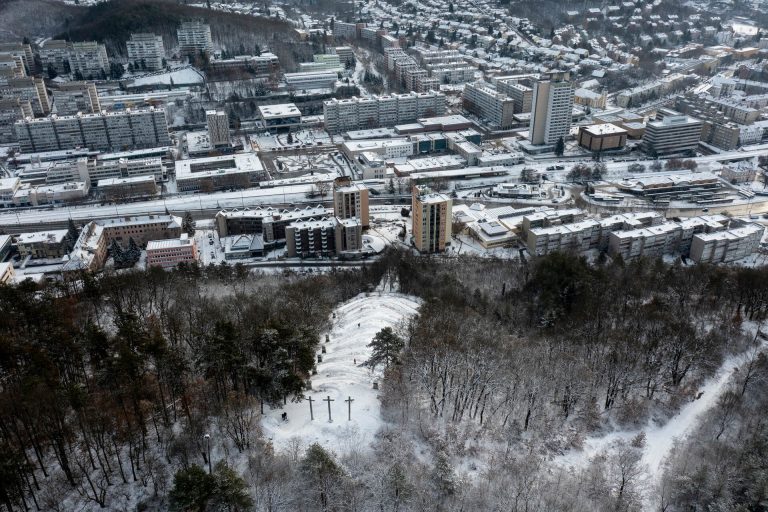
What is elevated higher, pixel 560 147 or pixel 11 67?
pixel 11 67

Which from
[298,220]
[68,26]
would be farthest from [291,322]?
[68,26]

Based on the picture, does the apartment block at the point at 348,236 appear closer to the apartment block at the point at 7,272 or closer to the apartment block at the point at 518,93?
the apartment block at the point at 7,272

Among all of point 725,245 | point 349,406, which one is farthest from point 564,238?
point 349,406

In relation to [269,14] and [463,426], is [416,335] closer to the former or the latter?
[463,426]

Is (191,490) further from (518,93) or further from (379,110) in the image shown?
(518,93)

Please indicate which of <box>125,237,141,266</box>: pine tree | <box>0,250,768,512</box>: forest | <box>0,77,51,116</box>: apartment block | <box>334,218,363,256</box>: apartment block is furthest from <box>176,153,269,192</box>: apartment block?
<box>0,77,51,116</box>: apartment block

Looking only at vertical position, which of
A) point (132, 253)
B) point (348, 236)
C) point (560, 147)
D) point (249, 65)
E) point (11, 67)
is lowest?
point (132, 253)
